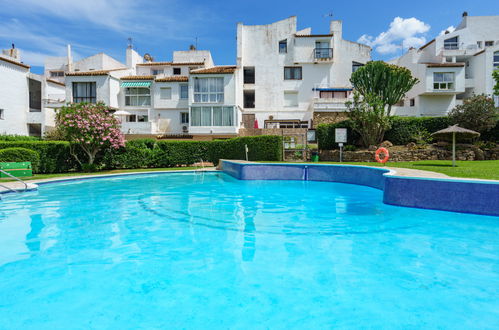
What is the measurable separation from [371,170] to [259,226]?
28.9ft

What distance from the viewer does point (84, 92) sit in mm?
34875

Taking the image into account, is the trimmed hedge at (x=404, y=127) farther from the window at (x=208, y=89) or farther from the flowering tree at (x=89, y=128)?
the flowering tree at (x=89, y=128)

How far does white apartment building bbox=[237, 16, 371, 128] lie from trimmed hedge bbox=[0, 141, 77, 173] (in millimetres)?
21253

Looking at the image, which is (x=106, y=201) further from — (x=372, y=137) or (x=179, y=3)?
(x=372, y=137)

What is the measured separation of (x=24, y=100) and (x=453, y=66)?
4984 centimetres

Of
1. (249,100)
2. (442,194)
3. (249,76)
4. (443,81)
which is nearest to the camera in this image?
(442,194)

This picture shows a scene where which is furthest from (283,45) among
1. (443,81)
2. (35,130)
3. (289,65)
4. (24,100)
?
(35,130)

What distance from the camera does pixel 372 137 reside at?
23.2 metres

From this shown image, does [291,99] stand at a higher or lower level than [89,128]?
higher

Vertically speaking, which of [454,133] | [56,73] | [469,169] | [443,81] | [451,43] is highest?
[451,43]

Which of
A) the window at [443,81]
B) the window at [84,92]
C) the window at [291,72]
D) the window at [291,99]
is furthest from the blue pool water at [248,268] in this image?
the window at [443,81]

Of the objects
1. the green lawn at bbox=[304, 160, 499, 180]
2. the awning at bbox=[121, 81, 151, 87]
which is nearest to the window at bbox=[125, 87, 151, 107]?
the awning at bbox=[121, 81, 151, 87]

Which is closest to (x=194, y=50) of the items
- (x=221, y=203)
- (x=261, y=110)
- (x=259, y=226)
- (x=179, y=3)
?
(x=261, y=110)

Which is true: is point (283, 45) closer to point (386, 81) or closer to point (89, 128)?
point (386, 81)
